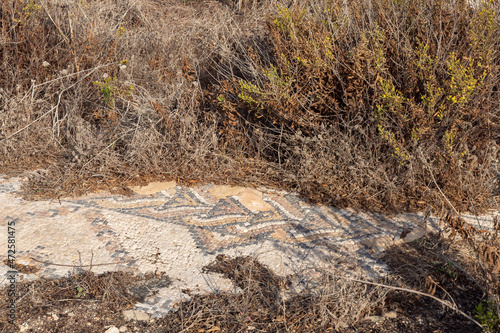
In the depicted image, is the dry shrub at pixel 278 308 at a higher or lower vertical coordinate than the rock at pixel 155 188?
higher

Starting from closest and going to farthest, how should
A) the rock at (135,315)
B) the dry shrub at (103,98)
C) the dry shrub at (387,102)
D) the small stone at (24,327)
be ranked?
the small stone at (24,327) → the rock at (135,315) → the dry shrub at (387,102) → the dry shrub at (103,98)

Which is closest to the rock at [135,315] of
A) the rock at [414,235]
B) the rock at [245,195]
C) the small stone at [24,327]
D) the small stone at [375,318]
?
Answer: the small stone at [24,327]

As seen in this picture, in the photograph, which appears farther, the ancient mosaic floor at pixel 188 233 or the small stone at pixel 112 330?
the ancient mosaic floor at pixel 188 233

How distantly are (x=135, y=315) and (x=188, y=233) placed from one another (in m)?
0.98

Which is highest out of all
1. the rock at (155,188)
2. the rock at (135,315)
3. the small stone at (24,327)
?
the small stone at (24,327)

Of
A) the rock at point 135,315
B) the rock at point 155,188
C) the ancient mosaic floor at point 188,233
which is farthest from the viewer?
the rock at point 155,188

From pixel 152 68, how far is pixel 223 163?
179cm

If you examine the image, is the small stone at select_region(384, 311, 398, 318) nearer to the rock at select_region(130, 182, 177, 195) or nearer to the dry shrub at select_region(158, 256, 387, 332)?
the dry shrub at select_region(158, 256, 387, 332)

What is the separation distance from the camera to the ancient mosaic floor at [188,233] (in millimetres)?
3078

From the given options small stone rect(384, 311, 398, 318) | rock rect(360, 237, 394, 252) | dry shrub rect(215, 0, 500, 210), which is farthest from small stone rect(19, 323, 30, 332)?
dry shrub rect(215, 0, 500, 210)

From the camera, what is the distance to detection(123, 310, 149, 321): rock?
261 cm

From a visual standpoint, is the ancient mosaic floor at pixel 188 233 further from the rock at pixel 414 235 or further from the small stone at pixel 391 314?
the small stone at pixel 391 314

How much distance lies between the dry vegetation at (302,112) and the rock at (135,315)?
1.73 metres

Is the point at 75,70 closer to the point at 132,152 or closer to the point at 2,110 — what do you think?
the point at 2,110
